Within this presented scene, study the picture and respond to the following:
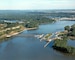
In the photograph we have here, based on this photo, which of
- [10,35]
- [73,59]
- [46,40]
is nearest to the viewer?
[73,59]

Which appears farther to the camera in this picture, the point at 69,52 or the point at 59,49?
the point at 59,49

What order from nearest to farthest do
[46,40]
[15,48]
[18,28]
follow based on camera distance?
1. [15,48]
2. [46,40]
3. [18,28]

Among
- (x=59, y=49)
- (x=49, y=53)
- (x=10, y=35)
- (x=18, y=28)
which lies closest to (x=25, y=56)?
(x=49, y=53)

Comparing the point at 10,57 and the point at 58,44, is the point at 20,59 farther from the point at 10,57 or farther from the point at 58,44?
the point at 58,44

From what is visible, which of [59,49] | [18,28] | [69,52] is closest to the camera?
[69,52]

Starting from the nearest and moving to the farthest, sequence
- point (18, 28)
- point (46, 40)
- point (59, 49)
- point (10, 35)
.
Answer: point (59, 49) < point (46, 40) < point (10, 35) < point (18, 28)

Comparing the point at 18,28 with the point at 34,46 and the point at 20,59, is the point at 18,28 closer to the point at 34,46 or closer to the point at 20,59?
the point at 34,46

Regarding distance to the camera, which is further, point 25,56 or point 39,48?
point 39,48

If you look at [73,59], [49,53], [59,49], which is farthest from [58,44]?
[73,59]
